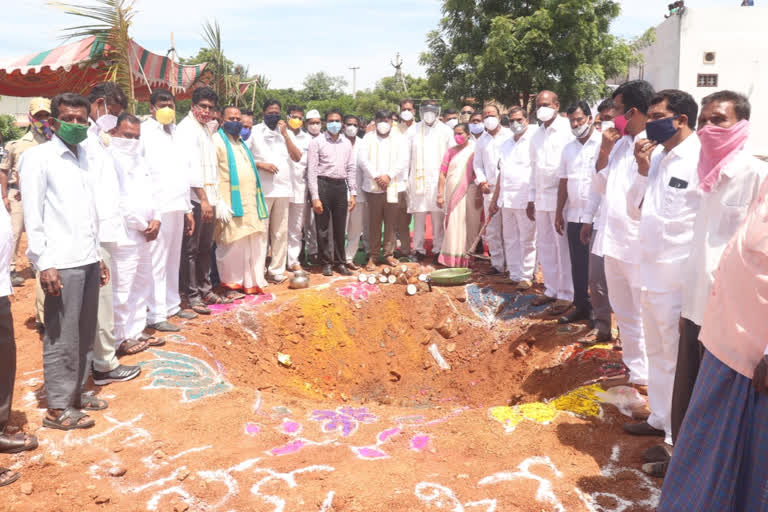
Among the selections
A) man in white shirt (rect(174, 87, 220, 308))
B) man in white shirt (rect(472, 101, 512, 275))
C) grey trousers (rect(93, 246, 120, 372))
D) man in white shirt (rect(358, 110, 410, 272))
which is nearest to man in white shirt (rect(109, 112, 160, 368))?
grey trousers (rect(93, 246, 120, 372))

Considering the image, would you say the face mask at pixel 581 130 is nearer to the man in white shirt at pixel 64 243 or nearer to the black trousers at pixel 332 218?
the black trousers at pixel 332 218

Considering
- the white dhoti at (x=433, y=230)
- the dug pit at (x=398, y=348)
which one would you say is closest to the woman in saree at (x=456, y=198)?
the white dhoti at (x=433, y=230)

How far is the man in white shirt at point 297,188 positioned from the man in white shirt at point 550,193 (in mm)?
3198

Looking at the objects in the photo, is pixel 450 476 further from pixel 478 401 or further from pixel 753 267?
pixel 478 401

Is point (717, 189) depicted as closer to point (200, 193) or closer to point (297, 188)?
point (200, 193)

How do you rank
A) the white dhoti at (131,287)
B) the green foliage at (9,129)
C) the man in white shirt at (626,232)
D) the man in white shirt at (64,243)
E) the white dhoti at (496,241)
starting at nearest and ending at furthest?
the man in white shirt at (64,243) < the man in white shirt at (626,232) < the white dhoti at (131,287) < the white dhoti at (496,241) < the green foliage at (9,129)

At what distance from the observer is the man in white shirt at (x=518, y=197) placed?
721cm

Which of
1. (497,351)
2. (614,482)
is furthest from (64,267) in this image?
(497,351)

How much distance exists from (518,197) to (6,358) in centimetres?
558

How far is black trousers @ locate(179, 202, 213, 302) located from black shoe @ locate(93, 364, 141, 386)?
1846mm

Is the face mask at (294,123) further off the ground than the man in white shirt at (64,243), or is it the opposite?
the face mask at (294,123)

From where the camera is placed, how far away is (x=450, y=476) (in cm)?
349

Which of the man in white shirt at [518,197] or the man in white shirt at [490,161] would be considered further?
the man in white shirt at [490,161]

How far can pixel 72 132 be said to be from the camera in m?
3.88
